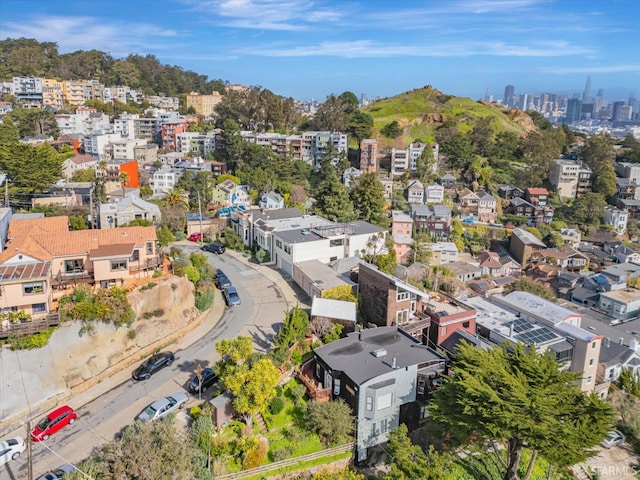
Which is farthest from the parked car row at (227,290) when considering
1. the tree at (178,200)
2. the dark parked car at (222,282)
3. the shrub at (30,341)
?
the tree at (178,200)

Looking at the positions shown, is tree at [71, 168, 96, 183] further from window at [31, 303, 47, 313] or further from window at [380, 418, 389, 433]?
window at [380, 418, 389, 433]

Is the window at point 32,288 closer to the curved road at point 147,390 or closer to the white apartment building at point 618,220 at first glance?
the curved road at point 147,390

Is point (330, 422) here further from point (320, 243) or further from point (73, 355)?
point (320, 243)

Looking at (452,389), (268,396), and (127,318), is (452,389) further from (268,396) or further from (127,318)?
(127,318)

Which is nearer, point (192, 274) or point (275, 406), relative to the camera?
point (275, 406)

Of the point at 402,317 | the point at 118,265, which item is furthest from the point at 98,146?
the point at 402,317

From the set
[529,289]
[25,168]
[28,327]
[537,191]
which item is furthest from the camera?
[537,191]

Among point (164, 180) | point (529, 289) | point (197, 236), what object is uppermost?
point (164, 180)

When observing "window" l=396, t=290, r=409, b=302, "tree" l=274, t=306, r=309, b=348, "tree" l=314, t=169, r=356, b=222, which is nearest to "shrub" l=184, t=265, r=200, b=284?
"tree" l=274, t=306, r=309, b=348
